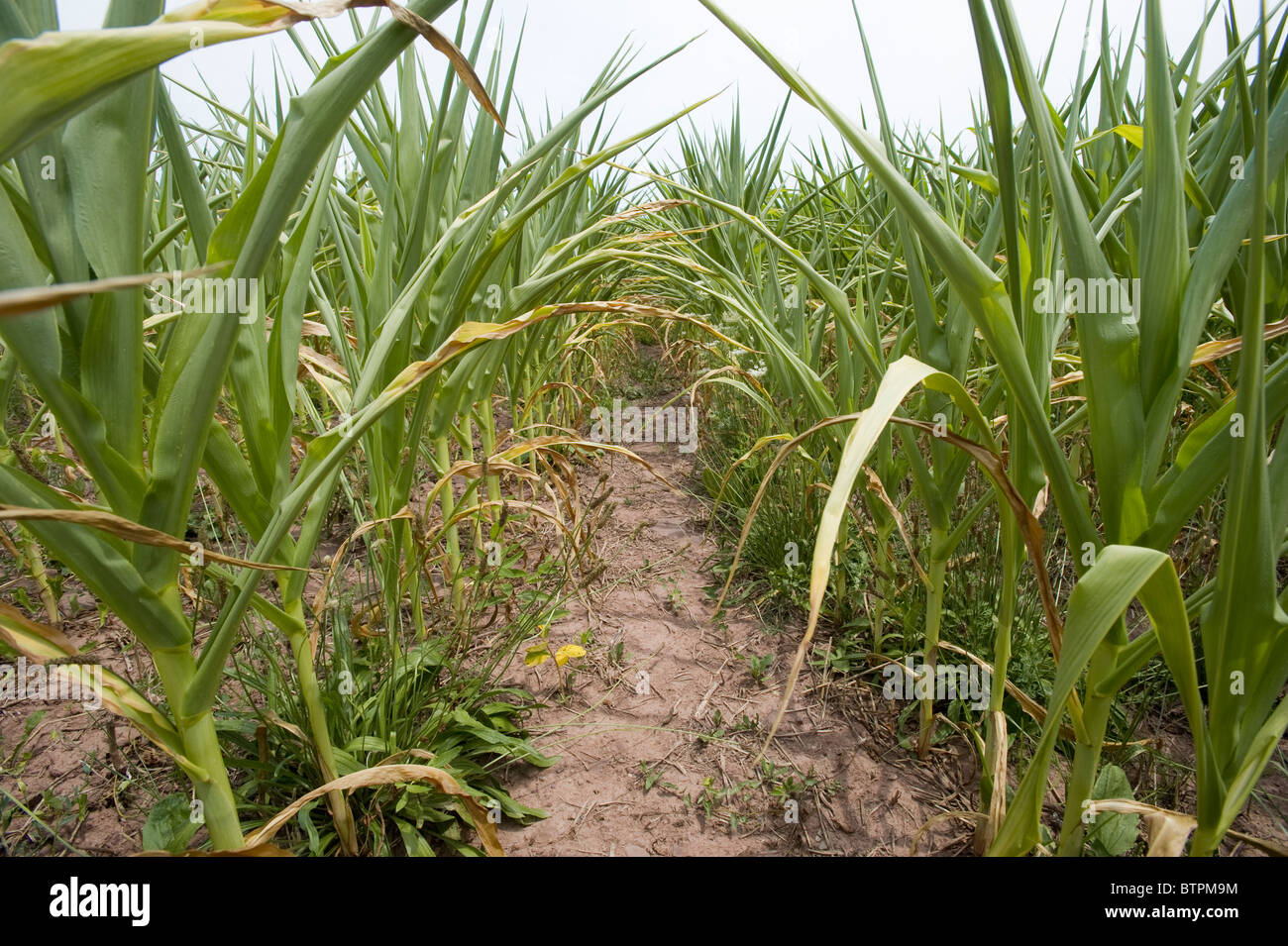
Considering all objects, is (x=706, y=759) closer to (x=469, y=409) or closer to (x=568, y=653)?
(x=568, y=653)

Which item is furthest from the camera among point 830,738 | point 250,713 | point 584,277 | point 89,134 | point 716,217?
point 716,217

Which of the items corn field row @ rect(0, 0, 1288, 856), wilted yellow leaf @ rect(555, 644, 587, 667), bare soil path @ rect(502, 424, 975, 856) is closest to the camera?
corn field row @ rect(0, 0, 1288, 856)

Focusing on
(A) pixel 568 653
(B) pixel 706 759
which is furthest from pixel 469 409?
(B) pixel 706 759

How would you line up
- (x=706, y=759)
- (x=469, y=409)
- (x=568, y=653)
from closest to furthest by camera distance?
(x=706, y=759) → (x=568, y=653) → (x=469, y=409)

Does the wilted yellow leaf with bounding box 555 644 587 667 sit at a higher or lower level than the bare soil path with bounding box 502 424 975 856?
higher

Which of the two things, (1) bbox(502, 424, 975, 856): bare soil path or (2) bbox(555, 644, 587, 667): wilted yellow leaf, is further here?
(2) bbox(555, 644, 587, 667): wilted yellow leaf

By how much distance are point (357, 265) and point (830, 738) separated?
1066 millimetres

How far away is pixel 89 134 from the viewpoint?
0.47 m

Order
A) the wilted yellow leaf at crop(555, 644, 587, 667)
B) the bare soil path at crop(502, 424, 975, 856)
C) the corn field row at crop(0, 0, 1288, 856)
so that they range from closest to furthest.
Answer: the corn field row at crop(0, 0, 1288, 856) < the bare soil path at crop(502, 424, 975, 856) < the wilted yellow leaf at crop(555, 644, 587, 667)

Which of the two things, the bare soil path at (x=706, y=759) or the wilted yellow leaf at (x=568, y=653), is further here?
the wilted yellow leaf at (x=568, y=653)

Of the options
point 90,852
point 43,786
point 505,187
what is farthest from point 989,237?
point 43,786

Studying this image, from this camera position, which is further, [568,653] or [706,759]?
[568,653]

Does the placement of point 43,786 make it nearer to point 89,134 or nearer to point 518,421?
point 89,134

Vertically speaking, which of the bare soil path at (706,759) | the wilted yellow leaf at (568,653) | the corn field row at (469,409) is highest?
the corn field row at (469,409)
